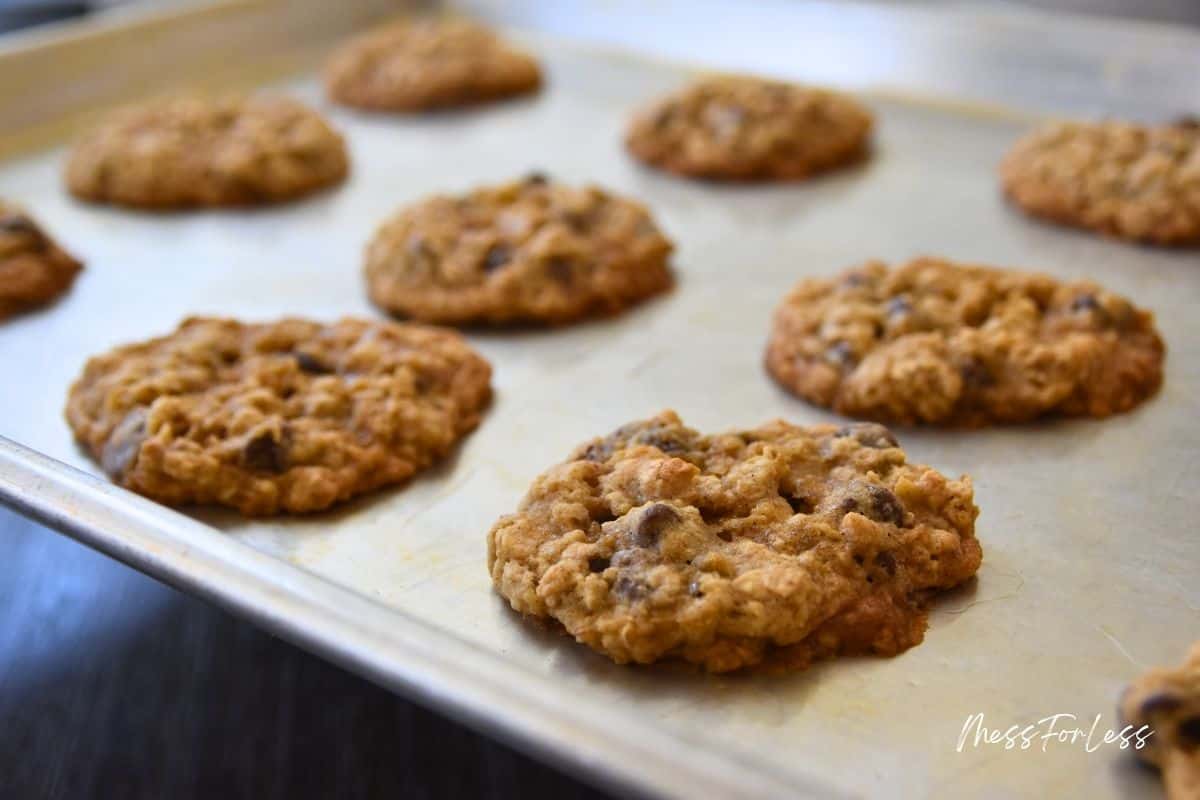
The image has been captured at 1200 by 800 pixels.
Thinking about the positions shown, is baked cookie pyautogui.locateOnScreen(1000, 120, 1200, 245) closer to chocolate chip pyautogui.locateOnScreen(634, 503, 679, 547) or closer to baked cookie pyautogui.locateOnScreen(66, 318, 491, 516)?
baked cookie pyautogui.locateOnScreen(66, 318, 491, 516)

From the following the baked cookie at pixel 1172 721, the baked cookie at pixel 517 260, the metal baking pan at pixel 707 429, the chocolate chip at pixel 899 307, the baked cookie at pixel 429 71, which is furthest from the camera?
the baked cookie at pixel 429 71

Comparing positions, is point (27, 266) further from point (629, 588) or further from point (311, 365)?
point (629, 588)

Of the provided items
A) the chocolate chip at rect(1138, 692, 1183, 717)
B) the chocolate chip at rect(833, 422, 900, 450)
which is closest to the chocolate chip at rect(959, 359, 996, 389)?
the chocolate chip at rect(833, 422, 900, 450)

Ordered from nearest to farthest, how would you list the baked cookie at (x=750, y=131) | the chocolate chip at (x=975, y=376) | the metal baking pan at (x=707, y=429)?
the metal baking pan at (x=707, y=429)
the chocolate chip at (x=975, y=376)
the baked cookie at (x=750, y=131)

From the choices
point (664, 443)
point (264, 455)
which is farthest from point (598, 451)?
point (264, 455)

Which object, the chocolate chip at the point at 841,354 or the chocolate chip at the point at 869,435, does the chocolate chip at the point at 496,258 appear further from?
the chocolate chip at the point at 869,435

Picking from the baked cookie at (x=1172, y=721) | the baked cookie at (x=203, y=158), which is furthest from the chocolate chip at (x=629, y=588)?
the baked cookie at (x=203, y=158)
